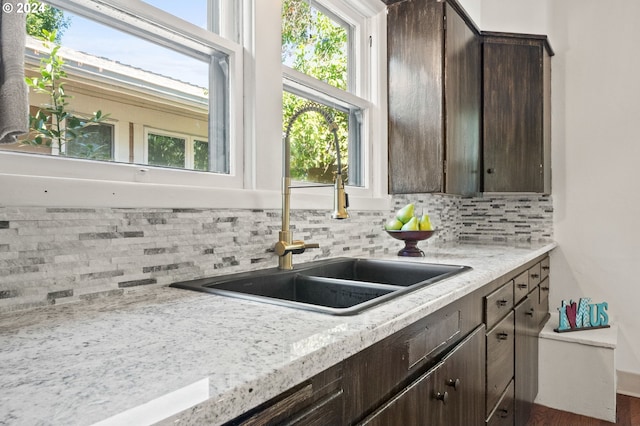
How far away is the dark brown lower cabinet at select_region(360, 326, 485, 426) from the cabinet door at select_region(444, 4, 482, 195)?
3.70ft

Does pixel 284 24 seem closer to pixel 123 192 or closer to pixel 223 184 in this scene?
pixel 223 184

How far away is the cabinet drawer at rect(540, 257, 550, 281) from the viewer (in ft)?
9.12

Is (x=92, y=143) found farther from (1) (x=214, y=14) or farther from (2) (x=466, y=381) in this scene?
(2) (x=466, y=381)

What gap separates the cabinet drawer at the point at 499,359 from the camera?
5.27ft

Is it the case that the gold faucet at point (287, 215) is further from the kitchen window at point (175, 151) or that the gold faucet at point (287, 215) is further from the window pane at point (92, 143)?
the window pane at point (92, 143)

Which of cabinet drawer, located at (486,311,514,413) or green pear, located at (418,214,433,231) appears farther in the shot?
green pear, located at (418,214,433,231)

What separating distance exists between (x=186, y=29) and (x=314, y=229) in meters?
0.89

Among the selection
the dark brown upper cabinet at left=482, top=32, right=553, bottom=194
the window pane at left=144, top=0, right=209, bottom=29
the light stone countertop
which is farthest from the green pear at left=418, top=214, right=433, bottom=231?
the window pane at left=144, top=0, right=209, bottom=29

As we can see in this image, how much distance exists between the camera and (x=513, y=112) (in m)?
2.88

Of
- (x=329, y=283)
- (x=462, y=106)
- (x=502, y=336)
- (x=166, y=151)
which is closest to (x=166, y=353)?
(x=329, y=283)

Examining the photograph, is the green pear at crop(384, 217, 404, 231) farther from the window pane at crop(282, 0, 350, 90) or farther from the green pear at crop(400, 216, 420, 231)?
the window pane at crop(282, 0, 350, 90)

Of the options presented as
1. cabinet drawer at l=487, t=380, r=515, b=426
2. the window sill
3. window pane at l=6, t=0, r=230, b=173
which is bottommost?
cabinet drawer at l=487, t=380, r=515, b=426

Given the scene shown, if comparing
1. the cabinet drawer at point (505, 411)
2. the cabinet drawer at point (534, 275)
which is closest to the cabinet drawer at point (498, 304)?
the cabinet drawer at point (505, 411)

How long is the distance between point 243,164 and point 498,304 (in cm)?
112
